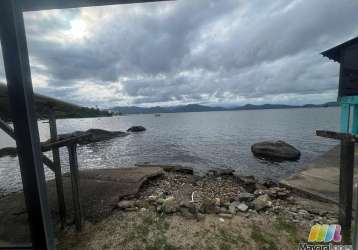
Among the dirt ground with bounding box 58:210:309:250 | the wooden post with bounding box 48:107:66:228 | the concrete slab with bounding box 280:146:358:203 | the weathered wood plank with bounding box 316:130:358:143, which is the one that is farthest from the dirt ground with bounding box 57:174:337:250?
the weathered wood plank with bounding box 316:130:358:143

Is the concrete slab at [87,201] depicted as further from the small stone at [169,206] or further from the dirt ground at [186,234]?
the small stone at [169,206]

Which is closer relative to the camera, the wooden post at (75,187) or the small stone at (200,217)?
the wooden post at (75,187)

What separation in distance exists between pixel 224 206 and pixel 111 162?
54.3 ft

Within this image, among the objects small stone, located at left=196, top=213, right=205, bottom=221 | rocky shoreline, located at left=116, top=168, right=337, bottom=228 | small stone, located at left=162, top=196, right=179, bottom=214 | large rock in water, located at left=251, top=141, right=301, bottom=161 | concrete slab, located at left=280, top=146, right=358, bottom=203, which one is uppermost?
small stone, located at left=162, top=196, right=179, bottom=214

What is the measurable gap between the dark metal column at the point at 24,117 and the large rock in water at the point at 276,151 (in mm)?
21375

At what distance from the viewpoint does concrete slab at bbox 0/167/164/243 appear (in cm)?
508

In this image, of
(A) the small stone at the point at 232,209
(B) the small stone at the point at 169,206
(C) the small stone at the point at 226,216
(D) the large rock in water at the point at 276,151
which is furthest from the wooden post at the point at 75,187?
(D) the large rock in water at the point at 276,151

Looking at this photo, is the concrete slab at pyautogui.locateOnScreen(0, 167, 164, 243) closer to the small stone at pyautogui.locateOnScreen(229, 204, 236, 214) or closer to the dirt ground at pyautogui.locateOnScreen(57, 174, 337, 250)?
the dirt ground at pyautogui.locateOnScreen(57, 174, 337, 250)

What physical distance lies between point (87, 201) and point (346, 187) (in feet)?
25.2

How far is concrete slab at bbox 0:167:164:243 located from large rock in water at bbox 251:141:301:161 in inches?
617

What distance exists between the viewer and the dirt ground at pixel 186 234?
4.38 meters

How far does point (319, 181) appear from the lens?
860 cm

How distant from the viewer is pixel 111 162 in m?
20.5

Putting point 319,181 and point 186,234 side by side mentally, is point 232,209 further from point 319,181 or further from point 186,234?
point 319,181
